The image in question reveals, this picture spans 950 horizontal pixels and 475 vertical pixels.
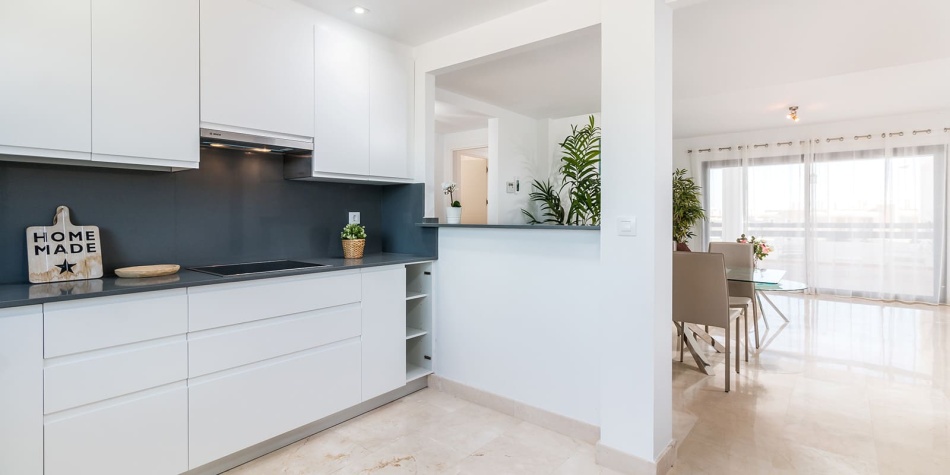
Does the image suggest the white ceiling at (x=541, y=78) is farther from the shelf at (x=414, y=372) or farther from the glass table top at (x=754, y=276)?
the shelf at (x=414, y=372)

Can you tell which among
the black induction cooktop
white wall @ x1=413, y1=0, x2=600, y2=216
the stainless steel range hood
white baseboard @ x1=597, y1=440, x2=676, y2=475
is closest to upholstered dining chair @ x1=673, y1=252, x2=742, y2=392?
white baseboard @ x1=597, y1=440, x2=676, y2=475

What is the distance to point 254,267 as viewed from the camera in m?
2.62

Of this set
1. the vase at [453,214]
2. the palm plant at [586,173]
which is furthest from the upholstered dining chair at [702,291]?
the vase at [453,214]

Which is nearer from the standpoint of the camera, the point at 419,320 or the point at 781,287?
the point at 419,320

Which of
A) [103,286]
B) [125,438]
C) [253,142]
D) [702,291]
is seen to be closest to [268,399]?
[125,438]

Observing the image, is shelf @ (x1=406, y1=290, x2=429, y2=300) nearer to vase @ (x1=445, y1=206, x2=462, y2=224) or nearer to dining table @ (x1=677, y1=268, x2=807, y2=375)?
vase @ (x1=445, y1=206, x2=462, y2=224)

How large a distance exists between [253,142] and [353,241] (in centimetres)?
85

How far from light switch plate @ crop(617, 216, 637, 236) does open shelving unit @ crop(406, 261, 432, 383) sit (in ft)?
4.70

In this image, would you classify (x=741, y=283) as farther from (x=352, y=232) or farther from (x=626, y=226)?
(x=352, y=232)

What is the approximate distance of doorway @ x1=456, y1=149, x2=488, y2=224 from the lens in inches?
261

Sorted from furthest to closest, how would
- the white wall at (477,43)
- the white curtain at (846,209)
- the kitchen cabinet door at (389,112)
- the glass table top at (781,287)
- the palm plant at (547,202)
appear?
1. the white curtain at (846,209)
2. the palm plant at (547,202)
3. the glass table top at (781,287)
4. the kitchen cabinet door at (389,112)
5. the white wall at (477,43)

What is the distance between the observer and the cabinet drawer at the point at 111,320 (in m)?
1.61

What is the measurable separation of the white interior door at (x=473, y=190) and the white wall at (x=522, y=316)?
3.62 m

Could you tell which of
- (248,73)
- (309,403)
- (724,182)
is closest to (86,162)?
(248,73)
